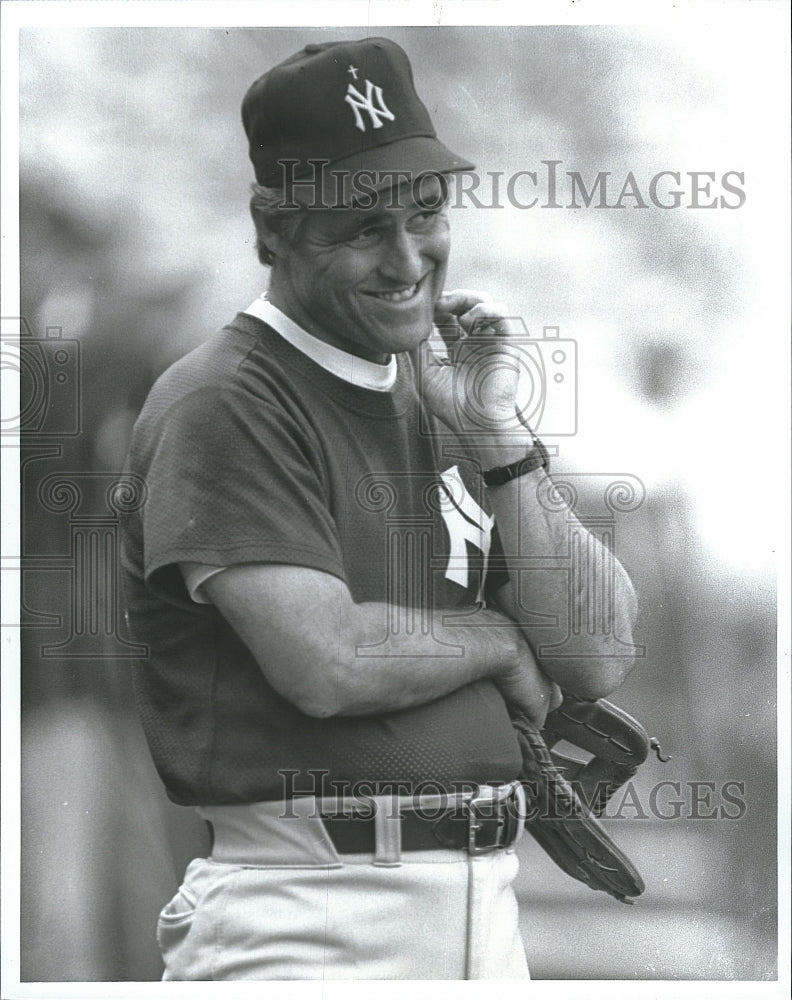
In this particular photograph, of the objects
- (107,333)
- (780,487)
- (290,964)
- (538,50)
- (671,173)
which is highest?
(538,50)

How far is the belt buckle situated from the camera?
3805mm

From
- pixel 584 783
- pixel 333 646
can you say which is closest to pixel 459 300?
pixel 333 646

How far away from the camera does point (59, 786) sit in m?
3.91

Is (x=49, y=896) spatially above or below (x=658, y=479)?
below

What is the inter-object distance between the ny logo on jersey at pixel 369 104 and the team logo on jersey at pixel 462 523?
884mm

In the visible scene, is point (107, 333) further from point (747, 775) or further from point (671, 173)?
point (747, 775)

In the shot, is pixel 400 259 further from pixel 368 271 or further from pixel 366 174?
pixel 366 174

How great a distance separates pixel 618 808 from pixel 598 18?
2.02 m

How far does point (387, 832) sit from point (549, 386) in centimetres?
119

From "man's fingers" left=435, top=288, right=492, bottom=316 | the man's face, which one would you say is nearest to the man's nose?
the man's face

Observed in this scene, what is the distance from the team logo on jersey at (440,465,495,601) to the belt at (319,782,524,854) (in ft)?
1.69

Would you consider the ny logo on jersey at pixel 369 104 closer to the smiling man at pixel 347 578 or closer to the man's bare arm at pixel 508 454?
the smiling man at pixel 347 578

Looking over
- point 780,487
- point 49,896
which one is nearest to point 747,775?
point 780,487

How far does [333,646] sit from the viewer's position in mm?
3705
